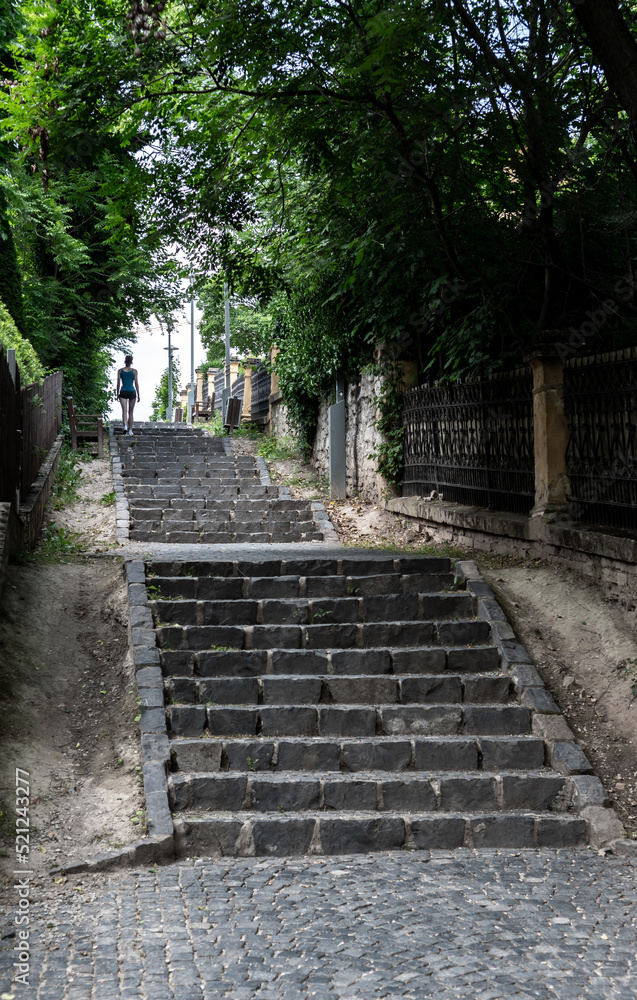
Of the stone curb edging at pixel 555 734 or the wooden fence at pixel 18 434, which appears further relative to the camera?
the wooden fence at pixel 18 434

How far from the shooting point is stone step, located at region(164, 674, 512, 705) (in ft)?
19.3

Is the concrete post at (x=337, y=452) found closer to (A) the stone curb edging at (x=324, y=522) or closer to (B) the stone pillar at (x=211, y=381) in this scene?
(A) the stone curb edging at (x=324, y=522)

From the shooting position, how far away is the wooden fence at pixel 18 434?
25.3ft

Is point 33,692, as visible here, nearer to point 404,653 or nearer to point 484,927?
point 404,653

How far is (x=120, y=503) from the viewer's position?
487 inches

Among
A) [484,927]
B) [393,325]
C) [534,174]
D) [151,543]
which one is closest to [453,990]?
[484,927]

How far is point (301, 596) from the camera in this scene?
740cm

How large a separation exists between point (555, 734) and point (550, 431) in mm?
3142

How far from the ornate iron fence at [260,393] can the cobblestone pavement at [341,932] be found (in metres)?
16.6

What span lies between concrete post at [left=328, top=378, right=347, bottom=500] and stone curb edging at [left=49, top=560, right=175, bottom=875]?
678 cm

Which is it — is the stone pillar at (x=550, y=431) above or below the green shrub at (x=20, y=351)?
below

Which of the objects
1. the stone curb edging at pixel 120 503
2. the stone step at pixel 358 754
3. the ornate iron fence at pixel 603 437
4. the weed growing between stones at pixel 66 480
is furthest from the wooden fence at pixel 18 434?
the ornate iron fence at pixel 603 437

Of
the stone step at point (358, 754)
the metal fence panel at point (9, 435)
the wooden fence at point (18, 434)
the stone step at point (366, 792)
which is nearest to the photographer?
the stone step at point (366, 792)

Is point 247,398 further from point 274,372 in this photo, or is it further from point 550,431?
point 550,431
